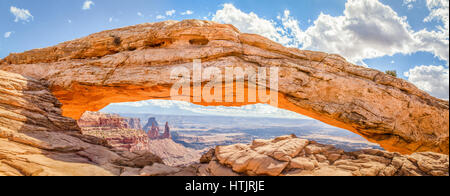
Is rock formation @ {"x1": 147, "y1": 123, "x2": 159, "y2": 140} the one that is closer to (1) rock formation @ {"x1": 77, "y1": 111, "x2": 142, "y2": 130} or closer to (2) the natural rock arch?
(1) rock formation @ {"x1": 77, "y1": 111, "x2": 142, "y2": 130}

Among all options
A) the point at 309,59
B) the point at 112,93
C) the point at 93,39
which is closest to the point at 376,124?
the point at 309,59

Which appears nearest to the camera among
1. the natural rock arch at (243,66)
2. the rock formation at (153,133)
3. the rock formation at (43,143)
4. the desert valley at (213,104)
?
the rock formation at (43,143)

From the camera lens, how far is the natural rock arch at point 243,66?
1052 centimetres

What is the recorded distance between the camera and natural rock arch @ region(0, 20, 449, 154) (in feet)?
34.5

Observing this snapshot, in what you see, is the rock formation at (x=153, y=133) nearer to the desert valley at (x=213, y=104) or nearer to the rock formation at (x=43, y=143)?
the desert valley at (x=213, y=104)

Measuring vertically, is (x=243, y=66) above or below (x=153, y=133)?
above

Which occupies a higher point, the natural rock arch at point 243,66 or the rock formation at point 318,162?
the natural rock arch at point 243,66

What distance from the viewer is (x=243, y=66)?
1185cm

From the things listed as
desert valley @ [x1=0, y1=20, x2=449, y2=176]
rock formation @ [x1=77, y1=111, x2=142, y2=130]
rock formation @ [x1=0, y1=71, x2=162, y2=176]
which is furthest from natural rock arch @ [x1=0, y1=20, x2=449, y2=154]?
rock formation @ [x1=77, y1=111, x2=142, y2=130]

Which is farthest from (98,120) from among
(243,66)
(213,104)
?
(243,66)

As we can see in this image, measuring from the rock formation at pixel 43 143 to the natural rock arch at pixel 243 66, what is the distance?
2732 millimetres

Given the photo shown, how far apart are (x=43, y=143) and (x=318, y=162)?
1300 centimetres

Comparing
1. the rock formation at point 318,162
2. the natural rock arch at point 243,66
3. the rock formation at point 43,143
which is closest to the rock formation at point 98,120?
the natural rock arch at point 243,66

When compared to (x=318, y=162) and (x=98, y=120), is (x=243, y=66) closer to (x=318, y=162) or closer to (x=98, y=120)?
(x=318, y=162)
